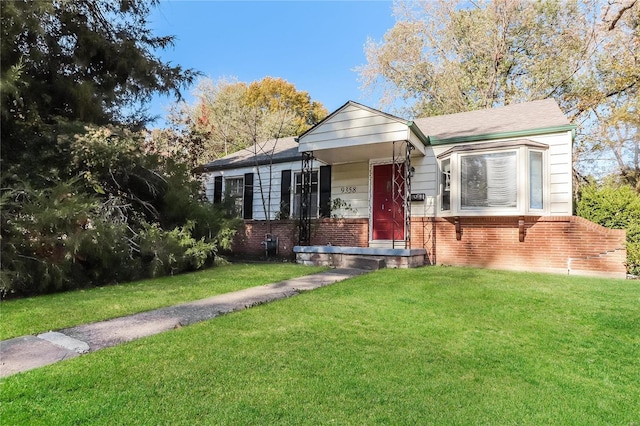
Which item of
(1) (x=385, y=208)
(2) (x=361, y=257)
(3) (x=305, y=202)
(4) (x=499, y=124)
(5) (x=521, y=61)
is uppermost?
(5) (x=521, y=61)

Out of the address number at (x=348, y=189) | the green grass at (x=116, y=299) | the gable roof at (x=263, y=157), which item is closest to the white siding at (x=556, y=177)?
the address number at (x=348, y=189)

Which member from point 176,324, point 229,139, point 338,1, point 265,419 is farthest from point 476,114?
point 229,139

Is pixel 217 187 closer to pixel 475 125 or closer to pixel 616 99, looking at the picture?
pixel 475 125

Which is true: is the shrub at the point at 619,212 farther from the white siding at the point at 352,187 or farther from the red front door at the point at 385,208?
the white siding at the point at 352,187

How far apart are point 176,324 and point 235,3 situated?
32.3 feet

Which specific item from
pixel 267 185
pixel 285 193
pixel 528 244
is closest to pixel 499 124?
pixel 528 244

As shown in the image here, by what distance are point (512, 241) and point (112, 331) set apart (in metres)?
7.87

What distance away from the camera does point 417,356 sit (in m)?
3.00

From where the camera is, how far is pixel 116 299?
5070 mm

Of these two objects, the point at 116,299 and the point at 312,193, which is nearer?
the point at 116,299

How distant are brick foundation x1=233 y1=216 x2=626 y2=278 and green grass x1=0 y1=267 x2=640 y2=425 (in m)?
3.43

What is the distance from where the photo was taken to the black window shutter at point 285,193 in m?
11.7

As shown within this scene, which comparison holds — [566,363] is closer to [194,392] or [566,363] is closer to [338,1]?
[194,392]

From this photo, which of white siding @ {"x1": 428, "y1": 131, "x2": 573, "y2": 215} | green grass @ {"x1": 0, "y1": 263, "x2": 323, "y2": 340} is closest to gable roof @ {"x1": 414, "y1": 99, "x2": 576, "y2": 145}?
white siding @ {"x1": 428, "y1": 131, "x2": 573, "y2": 215}
